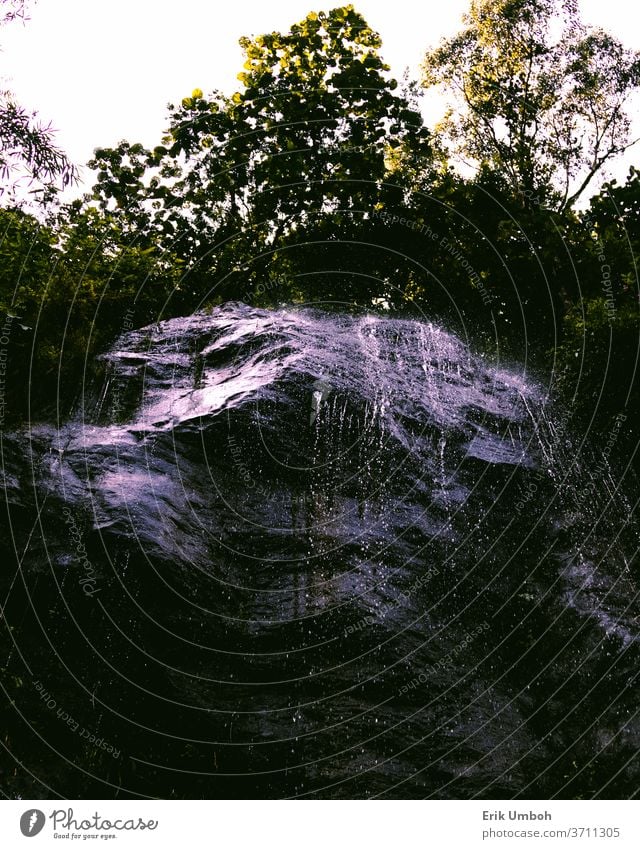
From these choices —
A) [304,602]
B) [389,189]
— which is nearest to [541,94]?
[389,189]

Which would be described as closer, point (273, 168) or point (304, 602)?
point (304, 602)

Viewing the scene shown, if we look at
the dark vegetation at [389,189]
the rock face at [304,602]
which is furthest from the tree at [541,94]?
the rock face at [304,602]

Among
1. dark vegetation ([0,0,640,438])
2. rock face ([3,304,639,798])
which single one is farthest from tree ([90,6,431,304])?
rock face ([3,304,639,798])

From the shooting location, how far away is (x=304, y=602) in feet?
26.9

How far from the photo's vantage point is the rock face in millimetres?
7586

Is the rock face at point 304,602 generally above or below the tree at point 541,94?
below

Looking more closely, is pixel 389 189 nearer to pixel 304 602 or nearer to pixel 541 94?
pixel 541 94

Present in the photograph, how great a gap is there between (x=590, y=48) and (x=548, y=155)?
116 inches

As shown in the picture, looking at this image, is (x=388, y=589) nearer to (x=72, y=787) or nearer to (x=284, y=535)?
(x=284, y=535)

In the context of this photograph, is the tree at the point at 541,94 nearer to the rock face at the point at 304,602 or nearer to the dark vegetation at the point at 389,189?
the dark vegetation at the point at 389,189

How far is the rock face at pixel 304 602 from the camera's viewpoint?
759cm

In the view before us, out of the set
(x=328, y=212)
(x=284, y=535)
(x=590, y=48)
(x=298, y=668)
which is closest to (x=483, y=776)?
(x=298, y=668)

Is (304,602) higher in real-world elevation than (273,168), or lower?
lower

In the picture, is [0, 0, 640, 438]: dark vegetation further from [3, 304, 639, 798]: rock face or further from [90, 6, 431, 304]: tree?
[3, 304, 639, 798]: rock face
